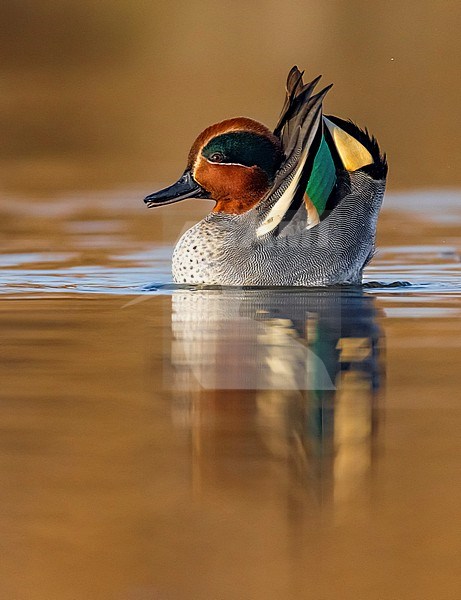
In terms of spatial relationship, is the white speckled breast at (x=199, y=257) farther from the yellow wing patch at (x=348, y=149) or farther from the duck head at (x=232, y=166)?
the yellow wing patch at (x=348, y=149)

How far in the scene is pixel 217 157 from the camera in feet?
29.7

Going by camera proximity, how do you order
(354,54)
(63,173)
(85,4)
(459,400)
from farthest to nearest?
(85,4)
(354,54)
(63,173)
(459,400)

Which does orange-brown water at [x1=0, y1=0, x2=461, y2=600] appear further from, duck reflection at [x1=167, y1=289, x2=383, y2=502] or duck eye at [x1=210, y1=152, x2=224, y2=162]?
duck eye at [x1=210, y1=152, x2=224, y2=162]

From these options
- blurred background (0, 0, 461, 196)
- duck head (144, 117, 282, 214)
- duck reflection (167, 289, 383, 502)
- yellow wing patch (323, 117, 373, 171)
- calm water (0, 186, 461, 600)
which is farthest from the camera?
blurred background (0, 0, 461, 196)

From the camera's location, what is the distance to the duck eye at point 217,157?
29.7 feet

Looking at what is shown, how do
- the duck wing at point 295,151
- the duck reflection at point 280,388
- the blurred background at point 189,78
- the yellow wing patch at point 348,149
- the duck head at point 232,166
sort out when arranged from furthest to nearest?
1. the blurred background at point 189,78
2. the yellow wing patch at point 348,149
3. the duck head at point 232,166
4. the duck wing at point 295,151
5. the duck reflection at point 280,388

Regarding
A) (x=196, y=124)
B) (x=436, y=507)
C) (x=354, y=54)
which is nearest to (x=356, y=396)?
(x=436, y=507)

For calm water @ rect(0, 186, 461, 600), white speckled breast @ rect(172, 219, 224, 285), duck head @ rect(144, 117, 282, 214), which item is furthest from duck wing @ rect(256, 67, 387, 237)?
calm water @ rect(0, 186, 461, 600)

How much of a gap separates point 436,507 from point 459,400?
1.23m

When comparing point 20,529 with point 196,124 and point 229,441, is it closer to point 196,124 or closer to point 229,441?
point 229,441

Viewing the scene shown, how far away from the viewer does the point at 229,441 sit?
205 inches

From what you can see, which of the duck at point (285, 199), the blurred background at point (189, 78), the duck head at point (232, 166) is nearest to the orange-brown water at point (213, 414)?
the duck at point (285, 199)

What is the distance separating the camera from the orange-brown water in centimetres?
417

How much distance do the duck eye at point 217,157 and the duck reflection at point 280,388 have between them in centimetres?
111
